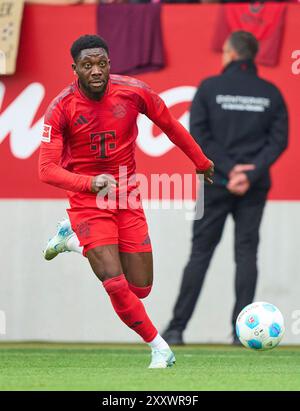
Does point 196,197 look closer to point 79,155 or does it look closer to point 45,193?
point 45,193

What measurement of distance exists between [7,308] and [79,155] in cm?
298

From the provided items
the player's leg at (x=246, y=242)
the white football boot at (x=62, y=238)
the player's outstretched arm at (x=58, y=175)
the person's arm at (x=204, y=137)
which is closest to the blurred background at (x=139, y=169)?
the player's leg at (x=246, y=242)

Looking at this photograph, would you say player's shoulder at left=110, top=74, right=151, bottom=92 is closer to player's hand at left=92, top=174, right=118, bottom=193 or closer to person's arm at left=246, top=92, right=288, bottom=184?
player's hand at left=92, top=174, right=118, bottom=193

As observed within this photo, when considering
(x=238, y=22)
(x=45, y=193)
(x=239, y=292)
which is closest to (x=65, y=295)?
(x=45, y=193)

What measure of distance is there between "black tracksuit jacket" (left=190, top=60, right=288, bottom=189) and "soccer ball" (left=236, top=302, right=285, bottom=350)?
205 centimetres

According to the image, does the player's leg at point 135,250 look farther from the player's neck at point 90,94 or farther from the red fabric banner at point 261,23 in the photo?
the red fabric banner at point 261,23

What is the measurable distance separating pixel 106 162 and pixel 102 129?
0.74 ft

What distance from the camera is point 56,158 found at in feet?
26.0

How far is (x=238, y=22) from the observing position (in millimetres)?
10672

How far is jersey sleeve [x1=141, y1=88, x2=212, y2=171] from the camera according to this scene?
27.1ft

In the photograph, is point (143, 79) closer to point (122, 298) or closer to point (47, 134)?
point (47, 134)

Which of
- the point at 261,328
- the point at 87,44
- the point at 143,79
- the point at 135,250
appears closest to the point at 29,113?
the point at 143,79

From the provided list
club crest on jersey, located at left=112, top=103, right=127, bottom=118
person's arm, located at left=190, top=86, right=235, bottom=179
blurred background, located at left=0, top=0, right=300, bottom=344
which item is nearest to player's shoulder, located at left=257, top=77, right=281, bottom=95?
blurred background, located at left=0, top=0, right=300, bottom=344
